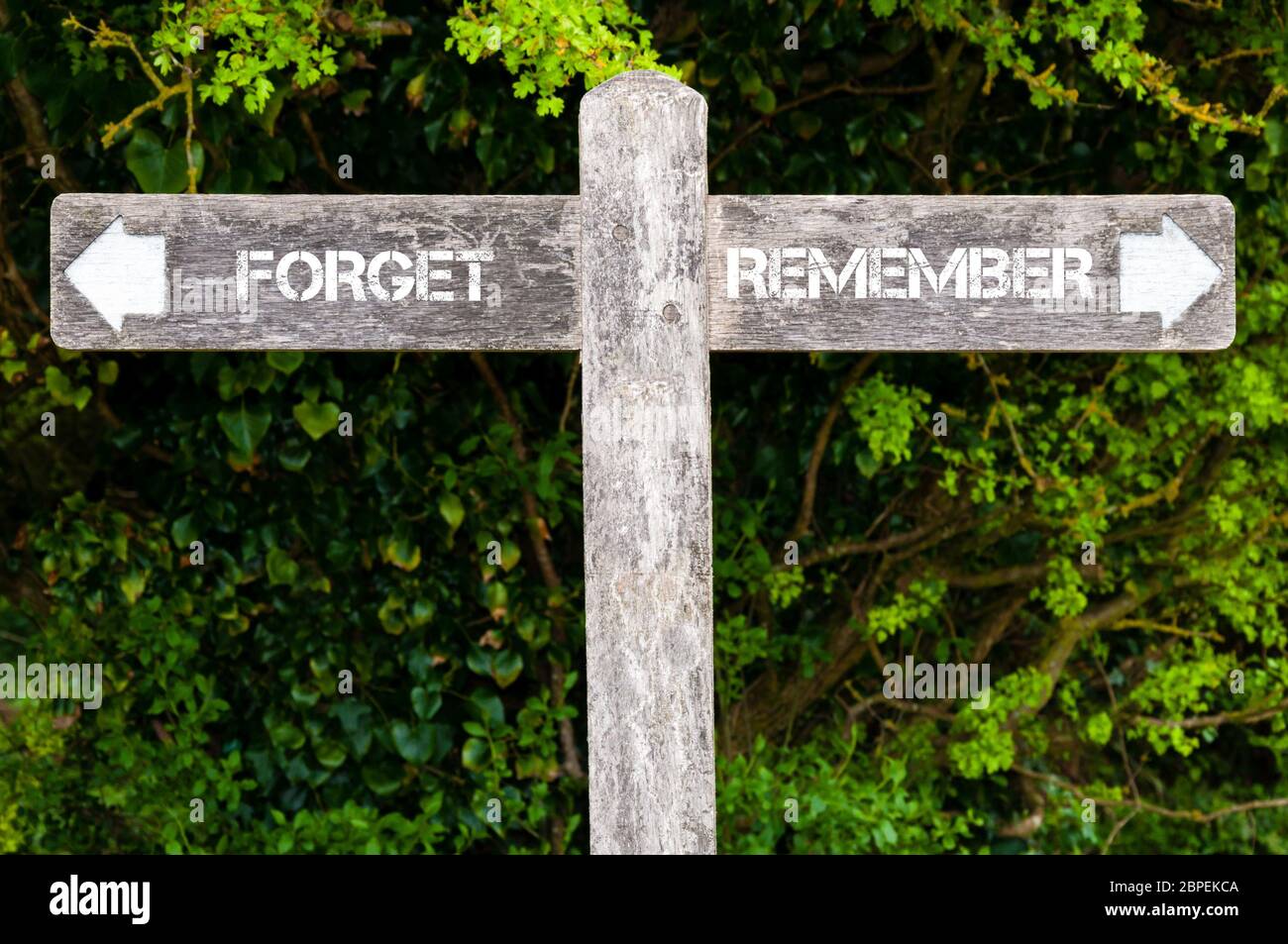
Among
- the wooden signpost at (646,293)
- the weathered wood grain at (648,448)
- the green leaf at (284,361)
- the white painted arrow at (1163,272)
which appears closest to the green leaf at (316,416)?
the green leaf at (284,361)

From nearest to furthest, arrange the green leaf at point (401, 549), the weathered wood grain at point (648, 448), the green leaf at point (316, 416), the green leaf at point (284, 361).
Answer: the weathered wood grain at point (648, 448) → the green leaf at point (284, 361) → the green leaf at point (316, 416) → the green leaf at point (401, 549)

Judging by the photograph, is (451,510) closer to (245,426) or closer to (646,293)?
(245,426)

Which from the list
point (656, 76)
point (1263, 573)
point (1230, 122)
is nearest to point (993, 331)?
point (656, 76)

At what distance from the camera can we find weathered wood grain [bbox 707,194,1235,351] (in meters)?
2.27

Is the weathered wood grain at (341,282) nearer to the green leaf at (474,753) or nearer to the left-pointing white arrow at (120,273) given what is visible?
the left-pointing white arrow at (120,273)

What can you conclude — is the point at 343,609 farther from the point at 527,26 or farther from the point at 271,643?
the point at 527,26

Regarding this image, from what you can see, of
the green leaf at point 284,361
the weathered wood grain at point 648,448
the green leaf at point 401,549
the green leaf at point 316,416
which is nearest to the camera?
the weathered wood grain at point 648,448

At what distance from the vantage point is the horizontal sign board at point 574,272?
225 centimetres

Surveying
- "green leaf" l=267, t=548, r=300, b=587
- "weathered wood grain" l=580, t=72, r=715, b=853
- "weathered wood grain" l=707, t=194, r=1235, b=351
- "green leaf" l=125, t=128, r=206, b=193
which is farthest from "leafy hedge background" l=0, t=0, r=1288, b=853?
"weathered wood grain" l=580, t=72, r=715, b=853

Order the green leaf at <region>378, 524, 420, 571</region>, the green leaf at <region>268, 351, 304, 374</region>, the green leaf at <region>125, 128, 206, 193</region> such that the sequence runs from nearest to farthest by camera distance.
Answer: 1. the green leaf at <region>125, 128, 206, 193</region>
2. the green leaf at <region>268, 351, 304, 374</region>
3. the green leaf at <region>378, 524, 420, 571</region>

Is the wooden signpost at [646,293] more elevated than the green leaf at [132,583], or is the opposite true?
the wooden signpost at [646,293]

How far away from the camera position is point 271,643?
13.7 ft

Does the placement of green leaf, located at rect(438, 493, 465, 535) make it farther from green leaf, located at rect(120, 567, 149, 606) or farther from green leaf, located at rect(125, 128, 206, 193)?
green leaf, located at rect(125, 128, 206, 193)

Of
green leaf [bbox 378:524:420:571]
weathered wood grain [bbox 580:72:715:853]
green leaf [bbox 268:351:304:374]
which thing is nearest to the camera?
weathered wood grain [bbox 580:72:715:853]
